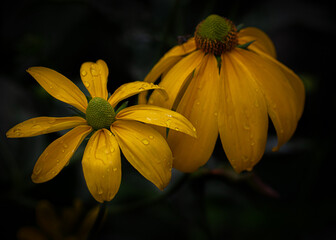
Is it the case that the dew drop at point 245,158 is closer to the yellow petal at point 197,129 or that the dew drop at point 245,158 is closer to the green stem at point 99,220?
the yellow petal at point 197,129

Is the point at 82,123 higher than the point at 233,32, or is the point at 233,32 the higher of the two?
the point at 233,32

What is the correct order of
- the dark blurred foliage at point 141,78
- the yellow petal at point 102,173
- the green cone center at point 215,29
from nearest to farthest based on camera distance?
the yellow petal at point 102,173 → the green cone center at point 215,29 → the dark blurred foliage at point 141,78

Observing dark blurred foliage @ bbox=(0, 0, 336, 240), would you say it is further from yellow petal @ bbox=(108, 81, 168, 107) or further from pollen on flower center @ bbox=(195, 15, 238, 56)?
yellow petal @ bbox=(108, 81, 168, 107)

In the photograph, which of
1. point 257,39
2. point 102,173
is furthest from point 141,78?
point 102,173

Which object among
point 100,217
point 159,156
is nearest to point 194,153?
point 159,156

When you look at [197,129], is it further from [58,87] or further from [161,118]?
[58,87]

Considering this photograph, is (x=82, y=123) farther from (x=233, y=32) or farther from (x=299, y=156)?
(x=299, y=156)

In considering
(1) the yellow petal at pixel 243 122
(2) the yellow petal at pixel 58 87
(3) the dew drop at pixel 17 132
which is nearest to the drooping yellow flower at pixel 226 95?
(1) the yellow petal at pixel 243 122
